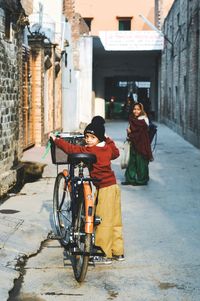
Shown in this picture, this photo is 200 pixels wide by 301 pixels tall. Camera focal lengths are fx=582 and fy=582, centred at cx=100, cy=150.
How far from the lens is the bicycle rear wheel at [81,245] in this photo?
5.03m

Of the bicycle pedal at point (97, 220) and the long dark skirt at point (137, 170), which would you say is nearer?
the bicycle pedal at point (97, 220)

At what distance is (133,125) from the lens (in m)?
10.5

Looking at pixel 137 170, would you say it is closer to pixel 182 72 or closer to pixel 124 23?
pixel 182 72

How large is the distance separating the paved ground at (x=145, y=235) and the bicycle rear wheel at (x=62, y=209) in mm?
331

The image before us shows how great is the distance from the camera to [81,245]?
5.42 m

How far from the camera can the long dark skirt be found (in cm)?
1068

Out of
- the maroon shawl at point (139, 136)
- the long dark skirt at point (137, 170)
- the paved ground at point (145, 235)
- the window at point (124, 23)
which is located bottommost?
the paved ground at point (145, 235)

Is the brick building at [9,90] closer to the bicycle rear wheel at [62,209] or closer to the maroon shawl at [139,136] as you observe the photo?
the maroon shawl at [139,136]

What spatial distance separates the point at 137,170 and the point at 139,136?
27.1 inches

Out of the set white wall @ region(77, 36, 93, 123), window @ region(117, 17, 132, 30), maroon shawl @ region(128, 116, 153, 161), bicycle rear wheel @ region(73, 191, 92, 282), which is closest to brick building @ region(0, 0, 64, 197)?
maroon shawl @ region(128, 116, 153, 161)

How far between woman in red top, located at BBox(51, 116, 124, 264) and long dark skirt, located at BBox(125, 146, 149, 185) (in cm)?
483

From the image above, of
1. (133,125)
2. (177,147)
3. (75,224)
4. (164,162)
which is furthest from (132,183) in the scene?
(177,147)

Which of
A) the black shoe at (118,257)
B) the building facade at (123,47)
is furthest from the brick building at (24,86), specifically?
the building facade at (123,47)

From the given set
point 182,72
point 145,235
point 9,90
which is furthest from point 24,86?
point 145,235
